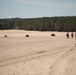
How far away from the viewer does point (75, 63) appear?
16.6 metres

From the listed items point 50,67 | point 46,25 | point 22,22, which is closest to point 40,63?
point 50,67

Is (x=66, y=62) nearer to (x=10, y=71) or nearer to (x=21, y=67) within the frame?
(x=21, y=67)

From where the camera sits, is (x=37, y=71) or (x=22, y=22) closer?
(x=37, y=71)

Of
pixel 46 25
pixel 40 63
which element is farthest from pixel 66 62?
pixel 46 25

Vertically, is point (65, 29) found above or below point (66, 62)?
below

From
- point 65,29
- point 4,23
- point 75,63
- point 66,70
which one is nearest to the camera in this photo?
point 66,70

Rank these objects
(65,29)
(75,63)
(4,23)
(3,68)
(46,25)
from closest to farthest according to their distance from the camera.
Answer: (3,68) < (75,63) < (65,29) < (46,25) < (4,23)

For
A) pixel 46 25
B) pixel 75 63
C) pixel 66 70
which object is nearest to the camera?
pixel 66 70

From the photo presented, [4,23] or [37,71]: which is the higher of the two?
[37,71]

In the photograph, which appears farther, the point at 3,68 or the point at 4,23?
the point at 4,23

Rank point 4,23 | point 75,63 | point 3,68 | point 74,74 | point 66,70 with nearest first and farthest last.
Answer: point 74,74 → point 66,70 → point 3,68 → point 75,63 → point 4,23

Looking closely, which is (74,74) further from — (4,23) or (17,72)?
(4,23)

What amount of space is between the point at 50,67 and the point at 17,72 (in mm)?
2606

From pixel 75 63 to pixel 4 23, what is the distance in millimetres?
115612
